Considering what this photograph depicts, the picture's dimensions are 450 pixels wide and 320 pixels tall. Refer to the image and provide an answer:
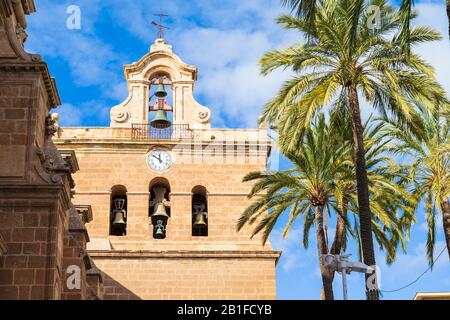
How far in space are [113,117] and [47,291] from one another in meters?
21.0

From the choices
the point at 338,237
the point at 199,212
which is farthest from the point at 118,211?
the point at 338,237

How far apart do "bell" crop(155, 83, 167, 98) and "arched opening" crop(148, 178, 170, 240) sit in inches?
133

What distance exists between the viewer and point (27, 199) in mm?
17812

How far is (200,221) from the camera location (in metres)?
37.6

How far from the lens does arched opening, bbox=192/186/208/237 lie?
3767 cm

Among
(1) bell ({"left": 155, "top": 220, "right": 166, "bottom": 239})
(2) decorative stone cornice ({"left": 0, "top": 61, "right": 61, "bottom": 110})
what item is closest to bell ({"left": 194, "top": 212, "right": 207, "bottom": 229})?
(1) bell ({"left": 155, "top": 220, "right": 166, "bottom": 239})

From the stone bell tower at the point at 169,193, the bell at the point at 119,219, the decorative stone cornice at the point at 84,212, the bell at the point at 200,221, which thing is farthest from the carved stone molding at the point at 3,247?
the bell at the point at 200,221

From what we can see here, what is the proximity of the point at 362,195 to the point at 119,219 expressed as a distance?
1745cm

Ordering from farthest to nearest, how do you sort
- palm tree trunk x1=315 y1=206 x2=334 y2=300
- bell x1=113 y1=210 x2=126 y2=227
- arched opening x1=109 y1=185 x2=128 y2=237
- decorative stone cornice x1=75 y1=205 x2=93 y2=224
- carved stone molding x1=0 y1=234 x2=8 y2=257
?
arched opening x1=109 y1=185 x2=128 y2=237 < bell x1=113 y1=210 x2=126 y2=227 < decorative stone cornice x1=75 y1=205 x2=93 y2=224 < palm tree trunk x1=315 y1=206 x2=334 y2=300 < carved stone molding x1=0 y1=234 x2=8 y2=257

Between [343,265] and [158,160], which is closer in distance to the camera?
[343,265]

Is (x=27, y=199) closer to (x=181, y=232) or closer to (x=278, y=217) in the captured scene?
(x=278, y=217)

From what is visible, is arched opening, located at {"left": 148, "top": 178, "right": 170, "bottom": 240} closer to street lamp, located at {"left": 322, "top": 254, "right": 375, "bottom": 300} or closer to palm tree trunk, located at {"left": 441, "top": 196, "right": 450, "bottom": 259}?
palm tree trunk, located at {"left": 441, "top": 196, "right": 450, "bottom": 259}

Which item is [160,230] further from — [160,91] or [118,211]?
[160,91]
